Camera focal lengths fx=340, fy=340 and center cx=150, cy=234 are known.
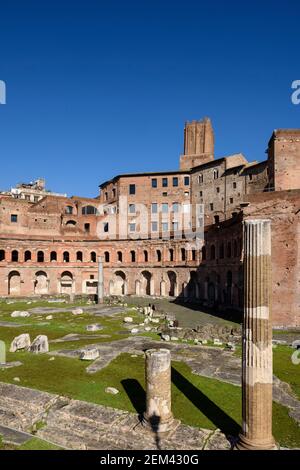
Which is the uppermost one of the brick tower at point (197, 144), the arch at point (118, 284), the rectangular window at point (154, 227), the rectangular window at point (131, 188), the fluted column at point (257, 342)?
the brick tower at point (197, 144)

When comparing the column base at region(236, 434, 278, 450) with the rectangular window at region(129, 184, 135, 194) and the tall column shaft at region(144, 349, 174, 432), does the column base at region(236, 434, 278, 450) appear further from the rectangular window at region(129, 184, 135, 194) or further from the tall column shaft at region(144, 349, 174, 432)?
the rectangular window at region(129, 184, 135, 194)

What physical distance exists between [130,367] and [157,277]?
28775 millimetres

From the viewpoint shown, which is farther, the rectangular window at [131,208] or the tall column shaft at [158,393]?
the rectangular window at [131,208]

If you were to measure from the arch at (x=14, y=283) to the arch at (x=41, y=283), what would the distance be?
198 centimetres

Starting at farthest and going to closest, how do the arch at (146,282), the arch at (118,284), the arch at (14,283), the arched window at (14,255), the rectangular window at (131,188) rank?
the rectangular window at (131,188), the arch at (118,284), the arch at (146,282), the arched window at (14,255), the arch at (14,283)

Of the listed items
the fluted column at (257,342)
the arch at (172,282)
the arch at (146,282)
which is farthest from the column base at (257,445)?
the arch at (146,282)

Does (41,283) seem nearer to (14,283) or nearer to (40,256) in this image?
(14,283)

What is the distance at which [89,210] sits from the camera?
52406 mm

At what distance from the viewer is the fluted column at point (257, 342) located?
7.13 metres

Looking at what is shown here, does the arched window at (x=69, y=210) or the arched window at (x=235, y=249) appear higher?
the arched window at (x=69, y=210)

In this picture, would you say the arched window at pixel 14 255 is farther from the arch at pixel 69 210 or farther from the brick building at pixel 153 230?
the arch at pixel 69 210

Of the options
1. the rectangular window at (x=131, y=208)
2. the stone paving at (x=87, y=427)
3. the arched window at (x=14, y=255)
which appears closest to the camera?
the stone paving at (x=87, y=427)

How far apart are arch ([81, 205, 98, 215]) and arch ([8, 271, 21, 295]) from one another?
48.8 ft

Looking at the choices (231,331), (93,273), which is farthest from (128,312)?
(93,273)
